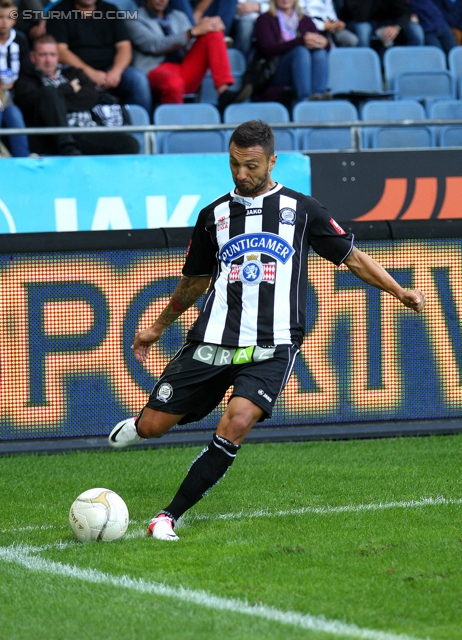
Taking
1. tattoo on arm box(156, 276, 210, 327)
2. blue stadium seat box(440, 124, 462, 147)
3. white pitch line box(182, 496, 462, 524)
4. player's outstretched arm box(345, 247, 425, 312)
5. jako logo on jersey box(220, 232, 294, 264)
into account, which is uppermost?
jako logo on jersey box(220, 232, 294, 264)

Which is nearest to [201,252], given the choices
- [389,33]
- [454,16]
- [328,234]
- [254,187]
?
[254,187]

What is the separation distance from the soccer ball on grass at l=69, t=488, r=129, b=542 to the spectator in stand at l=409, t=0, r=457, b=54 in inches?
426

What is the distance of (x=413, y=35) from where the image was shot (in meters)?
14.2

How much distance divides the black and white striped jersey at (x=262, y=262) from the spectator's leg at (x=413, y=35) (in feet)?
31.1

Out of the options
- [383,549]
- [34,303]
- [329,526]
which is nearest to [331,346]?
[34,303]

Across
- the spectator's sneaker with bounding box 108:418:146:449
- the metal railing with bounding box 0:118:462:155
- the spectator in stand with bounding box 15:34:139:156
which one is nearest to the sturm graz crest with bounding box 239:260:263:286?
the spectator's sneaker with bounding box 108:418:146:449

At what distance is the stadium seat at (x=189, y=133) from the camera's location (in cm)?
1109

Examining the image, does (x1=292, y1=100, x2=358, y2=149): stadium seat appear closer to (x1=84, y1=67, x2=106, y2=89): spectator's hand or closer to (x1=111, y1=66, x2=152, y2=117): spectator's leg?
(x1=111, y1=66, x2=152, y2=117): spectator's leg

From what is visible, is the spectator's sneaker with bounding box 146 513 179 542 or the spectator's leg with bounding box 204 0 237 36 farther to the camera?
the spectator's leg with bounding box 204 0 237 36

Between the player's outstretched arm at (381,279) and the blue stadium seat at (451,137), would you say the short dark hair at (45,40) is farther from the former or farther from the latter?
the player's outstretched arm at (381,279)

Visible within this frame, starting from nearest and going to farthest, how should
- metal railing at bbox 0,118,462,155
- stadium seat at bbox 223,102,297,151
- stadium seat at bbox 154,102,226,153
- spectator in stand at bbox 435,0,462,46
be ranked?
metal railing at bbox 0,118,462,155
stadium seat at bbox 154,102,226,153
stadium seat at bbox 223,102,297,151
spectator in stand at bbox 435,0,462,46

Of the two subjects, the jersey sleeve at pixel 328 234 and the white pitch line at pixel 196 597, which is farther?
the jersey sleeve at pixel 328 234

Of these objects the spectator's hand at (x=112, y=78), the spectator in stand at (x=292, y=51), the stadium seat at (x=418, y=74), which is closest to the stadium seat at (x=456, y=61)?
the stadium seat at (x=418, y=74)

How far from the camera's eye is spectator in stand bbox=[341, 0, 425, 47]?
1405cm
